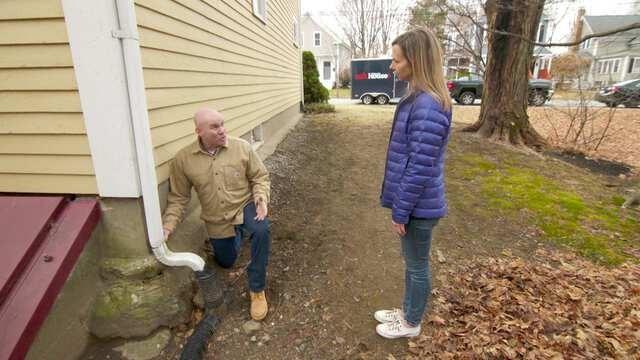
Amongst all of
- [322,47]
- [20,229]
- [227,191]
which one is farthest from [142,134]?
[322,47]

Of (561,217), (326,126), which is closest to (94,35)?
(561,217)

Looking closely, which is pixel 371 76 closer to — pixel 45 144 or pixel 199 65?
pixel 199 65

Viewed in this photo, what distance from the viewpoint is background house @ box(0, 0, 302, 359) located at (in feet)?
6.59

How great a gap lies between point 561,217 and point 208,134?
416cm

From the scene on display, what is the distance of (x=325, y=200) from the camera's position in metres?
4.79

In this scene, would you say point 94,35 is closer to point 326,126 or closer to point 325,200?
point 325,200

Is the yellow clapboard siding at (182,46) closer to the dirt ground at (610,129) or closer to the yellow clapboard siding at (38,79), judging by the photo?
the yellow clapboard siding at (38,79)

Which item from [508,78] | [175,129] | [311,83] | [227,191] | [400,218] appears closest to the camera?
[400,218]

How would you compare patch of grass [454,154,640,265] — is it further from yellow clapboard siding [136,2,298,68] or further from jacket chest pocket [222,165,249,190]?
yellow clapboard siding [136,2,298,68]

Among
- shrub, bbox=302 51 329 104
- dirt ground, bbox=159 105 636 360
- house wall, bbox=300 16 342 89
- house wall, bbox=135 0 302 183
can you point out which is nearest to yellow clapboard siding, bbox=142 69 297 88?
house wall, bbox=135 0 302 183

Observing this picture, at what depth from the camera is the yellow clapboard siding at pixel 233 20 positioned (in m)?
3.58

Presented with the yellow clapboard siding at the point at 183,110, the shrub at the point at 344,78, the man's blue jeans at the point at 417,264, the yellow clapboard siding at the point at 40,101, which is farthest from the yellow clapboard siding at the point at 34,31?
the shrub at the point at 344,78

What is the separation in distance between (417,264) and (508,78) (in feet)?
25.4

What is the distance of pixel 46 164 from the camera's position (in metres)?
2.23
